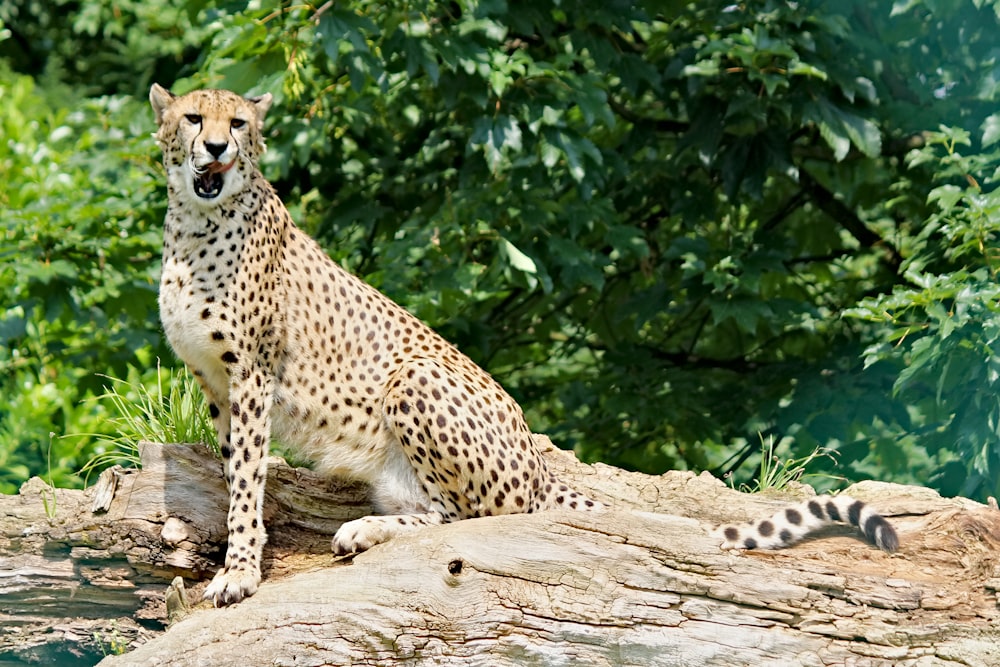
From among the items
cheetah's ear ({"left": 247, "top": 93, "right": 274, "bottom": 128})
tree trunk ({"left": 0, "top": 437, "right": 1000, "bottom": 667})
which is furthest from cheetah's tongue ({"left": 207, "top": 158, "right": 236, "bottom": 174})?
tree trunk ({"left": 0, "top": 437, "right": 1000, "bottom": 667})

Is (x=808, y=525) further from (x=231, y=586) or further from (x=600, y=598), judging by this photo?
(x=231, y=586)

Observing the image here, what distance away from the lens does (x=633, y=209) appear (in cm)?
1048

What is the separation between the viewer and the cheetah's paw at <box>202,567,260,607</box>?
18.4 feet

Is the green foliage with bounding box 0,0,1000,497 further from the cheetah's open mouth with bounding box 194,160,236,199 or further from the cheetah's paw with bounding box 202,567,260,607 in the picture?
the cheetah's paw with bounding box 202,567,260,607

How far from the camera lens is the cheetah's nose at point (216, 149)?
5.66 m

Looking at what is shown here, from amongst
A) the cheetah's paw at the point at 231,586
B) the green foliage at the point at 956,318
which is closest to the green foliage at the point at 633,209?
the green foliage at the point at 956,318

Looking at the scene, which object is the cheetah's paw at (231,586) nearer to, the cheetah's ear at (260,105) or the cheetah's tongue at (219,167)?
the cheetah's tongue at (219,167)

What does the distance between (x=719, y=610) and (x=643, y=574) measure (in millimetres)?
376

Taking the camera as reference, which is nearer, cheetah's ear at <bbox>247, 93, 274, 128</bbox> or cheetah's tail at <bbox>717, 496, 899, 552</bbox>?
cheetah's tail at <bbox>717, 496, 899, 552</bbox>

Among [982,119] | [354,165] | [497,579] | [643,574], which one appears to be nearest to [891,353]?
[982,119]

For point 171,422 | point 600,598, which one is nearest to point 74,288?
point 171,422

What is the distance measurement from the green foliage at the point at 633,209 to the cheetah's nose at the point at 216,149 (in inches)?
68.9

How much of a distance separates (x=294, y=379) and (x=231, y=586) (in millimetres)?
1157

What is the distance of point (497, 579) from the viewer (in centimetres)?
540
